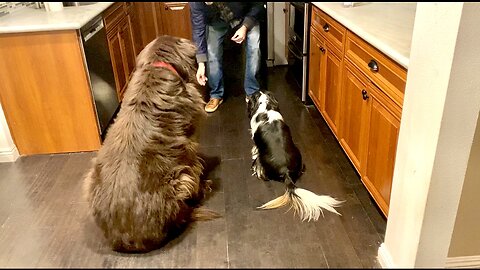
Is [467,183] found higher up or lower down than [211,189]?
higher up

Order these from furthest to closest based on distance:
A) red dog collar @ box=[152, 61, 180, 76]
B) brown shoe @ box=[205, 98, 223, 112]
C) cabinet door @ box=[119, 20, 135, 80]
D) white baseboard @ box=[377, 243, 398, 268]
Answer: cabinet door @ box=[119, 20, 135, 80] < brown shoe @ box=[205, 98, 223, 112] < red dog collar @ box=[152, 61, 180, 76] < white baseboard @ box=[377, 243, 398, 268]

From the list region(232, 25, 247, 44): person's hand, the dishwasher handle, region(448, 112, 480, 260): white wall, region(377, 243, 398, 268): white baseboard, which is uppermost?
the dishwasher handle

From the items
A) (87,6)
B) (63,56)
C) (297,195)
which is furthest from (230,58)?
(297,195)

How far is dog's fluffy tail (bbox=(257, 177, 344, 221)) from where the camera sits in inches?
73.7

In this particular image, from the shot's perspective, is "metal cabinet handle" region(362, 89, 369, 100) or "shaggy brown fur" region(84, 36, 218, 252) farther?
"metal cabinet handle" region(362, 89, 369, 100)

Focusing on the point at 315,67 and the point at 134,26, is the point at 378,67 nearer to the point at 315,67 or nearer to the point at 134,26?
the point at 315,67

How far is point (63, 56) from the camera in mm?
2303

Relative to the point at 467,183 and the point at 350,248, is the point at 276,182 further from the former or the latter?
the point at 467,183

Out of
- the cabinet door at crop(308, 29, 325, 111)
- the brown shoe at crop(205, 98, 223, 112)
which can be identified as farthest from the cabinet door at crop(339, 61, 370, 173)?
the brown shoe at crop(205, 98, 223, 112)

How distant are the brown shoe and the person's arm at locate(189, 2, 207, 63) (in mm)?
422

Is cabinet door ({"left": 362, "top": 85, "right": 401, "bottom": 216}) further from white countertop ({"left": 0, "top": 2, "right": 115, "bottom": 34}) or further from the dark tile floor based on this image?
white countertop ({"left": 0, "top": 2, "right": 115, "bottom": 34})

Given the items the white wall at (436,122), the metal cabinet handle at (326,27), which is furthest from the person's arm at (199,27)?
the white wall at (436,122)

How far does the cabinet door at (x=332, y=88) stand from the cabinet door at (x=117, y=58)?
146 centimetres

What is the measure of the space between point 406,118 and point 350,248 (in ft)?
1.89
